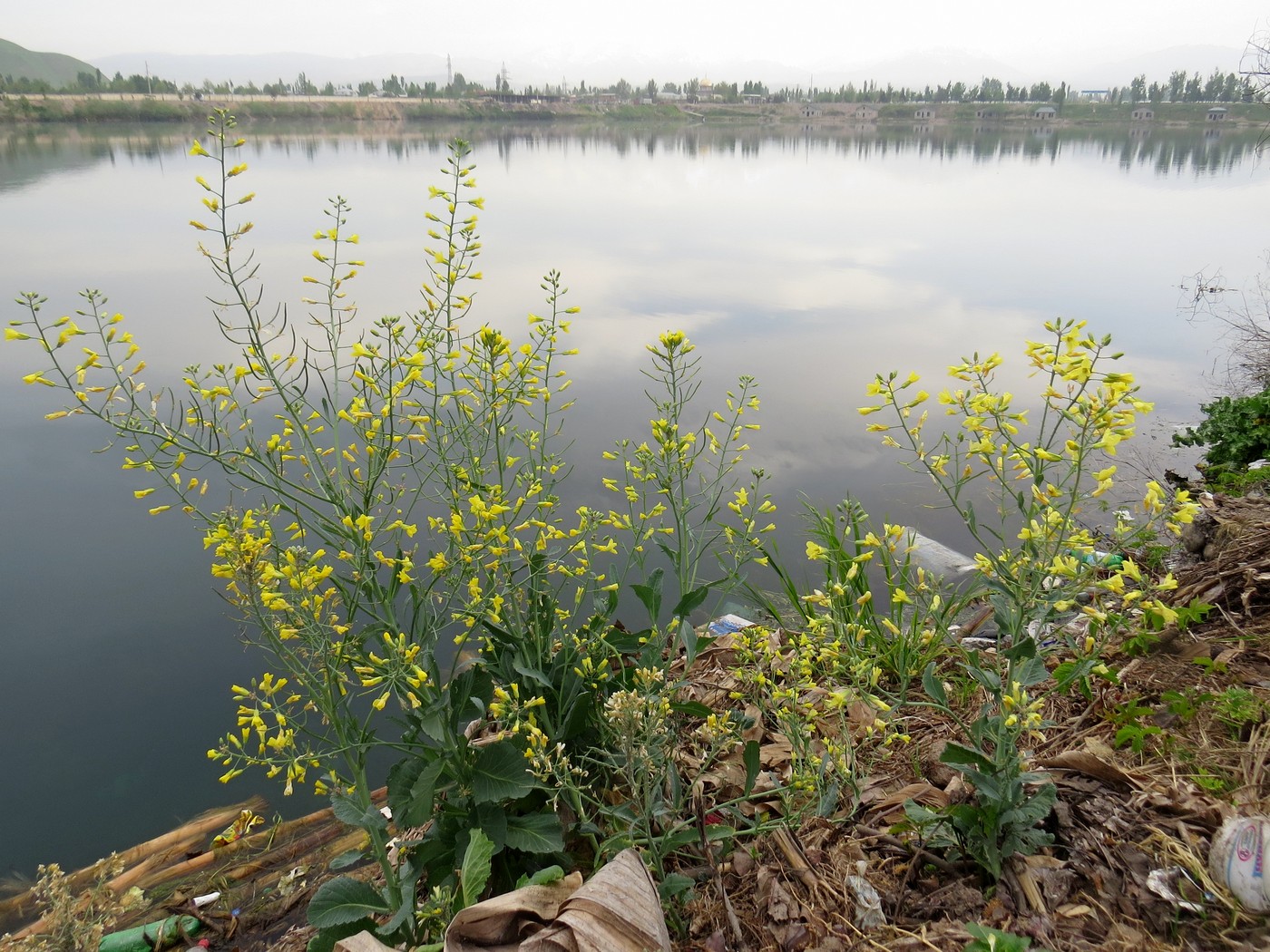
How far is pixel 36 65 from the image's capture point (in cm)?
16212

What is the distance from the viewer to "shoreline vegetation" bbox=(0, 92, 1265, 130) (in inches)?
2009

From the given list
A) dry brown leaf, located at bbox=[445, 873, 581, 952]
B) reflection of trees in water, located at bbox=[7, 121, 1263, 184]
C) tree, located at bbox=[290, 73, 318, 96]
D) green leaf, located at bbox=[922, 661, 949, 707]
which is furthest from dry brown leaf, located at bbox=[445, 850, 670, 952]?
tree, located at bbox=[290, 73, 318, 96]

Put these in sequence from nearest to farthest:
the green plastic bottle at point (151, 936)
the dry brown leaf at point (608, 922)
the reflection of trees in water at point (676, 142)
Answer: the dry brown leaf at point (608, 922), the green plastic bottle at point (151, 936), the reflection of trees in water at point (676, 142)

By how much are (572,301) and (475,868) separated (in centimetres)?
903

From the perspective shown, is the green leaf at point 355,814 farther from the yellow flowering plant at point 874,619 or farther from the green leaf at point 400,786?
the yellow flowering plant at point 874,619

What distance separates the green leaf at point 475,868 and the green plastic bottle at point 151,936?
1853mm

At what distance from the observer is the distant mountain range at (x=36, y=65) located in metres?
149

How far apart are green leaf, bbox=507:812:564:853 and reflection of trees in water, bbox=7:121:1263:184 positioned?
24.2 m

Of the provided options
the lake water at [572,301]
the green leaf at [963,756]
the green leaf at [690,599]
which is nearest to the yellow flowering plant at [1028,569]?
the green leaf at [963,756]

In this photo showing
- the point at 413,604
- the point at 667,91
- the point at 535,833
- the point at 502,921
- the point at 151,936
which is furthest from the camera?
the point at 667,91

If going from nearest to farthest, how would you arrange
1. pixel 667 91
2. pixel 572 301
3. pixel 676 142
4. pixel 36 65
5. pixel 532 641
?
pixel 532 641
pixel 572 301
pixel 676 142
pixel 667 91
pixel 36 65

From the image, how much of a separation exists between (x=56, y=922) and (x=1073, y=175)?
33430 millimetres

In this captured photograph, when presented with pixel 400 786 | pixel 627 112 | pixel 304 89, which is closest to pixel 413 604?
pixel 400 786

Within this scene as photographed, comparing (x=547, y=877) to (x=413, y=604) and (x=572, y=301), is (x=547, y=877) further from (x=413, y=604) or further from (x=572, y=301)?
(x=572, y=301)
